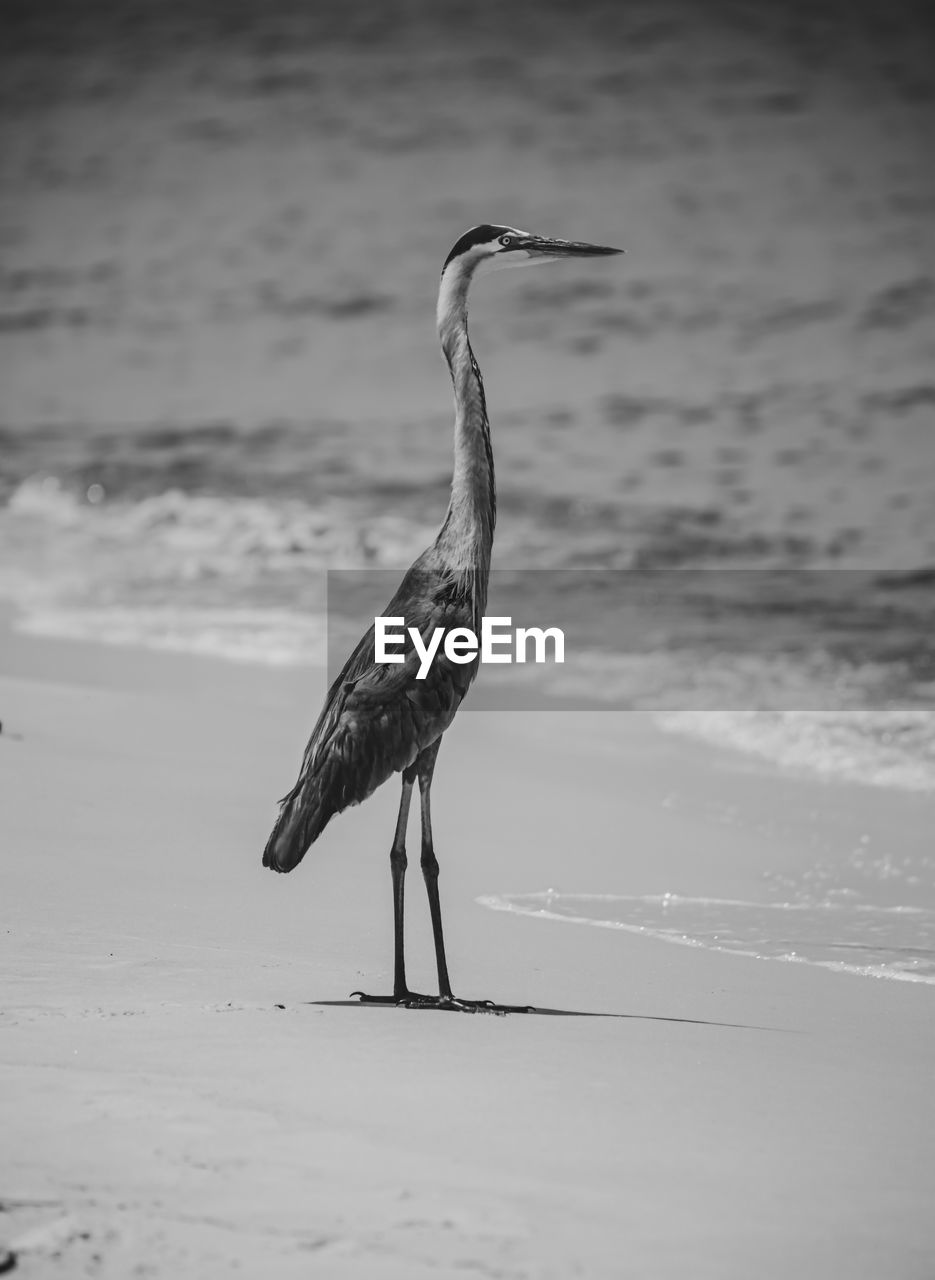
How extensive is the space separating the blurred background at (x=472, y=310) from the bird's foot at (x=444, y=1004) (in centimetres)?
351

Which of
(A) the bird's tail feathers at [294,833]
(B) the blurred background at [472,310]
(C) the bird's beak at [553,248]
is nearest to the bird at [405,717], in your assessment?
(A) the bird's tail feathers at [294,833]

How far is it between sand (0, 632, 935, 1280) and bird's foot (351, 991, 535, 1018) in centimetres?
6

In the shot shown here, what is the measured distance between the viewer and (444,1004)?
4.19 m

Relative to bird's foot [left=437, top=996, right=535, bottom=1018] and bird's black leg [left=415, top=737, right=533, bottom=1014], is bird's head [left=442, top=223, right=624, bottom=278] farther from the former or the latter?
bird's foot [left=437, top=996, right=535, bottom=1018]

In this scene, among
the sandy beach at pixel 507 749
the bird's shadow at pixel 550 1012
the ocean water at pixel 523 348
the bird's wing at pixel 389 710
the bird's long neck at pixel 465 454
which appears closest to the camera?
the sandy beach at pixel 507 749

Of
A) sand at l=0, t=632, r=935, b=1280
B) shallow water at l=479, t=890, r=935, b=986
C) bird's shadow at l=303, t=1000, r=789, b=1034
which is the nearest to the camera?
sand at l=0, t=632, r=935, b=1280

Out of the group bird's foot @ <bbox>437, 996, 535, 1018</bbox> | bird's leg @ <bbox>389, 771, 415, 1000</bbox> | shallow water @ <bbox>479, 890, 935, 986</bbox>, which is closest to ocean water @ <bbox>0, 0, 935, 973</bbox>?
shallow water @ <bbox>479, 890, 935, 986</bbox>

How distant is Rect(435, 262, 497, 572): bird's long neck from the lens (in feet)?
15.3

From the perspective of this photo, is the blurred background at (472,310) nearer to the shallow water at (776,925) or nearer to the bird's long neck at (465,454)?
the shallow water at (776,925)

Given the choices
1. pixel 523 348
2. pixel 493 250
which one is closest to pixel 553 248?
pixel 493 250

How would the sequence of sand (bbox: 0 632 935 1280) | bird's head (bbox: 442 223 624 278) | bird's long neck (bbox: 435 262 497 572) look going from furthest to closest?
1. bird's head (bbox: 442 223 624 278)
2. bird's long neck (bbox: 435 262 497 572)
3. sand (bbox: 0 632 935 1280)

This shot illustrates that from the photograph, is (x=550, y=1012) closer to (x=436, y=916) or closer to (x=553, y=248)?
(x=436, y=916)

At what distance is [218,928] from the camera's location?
461 centimetres

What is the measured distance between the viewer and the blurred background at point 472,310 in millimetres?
12578
